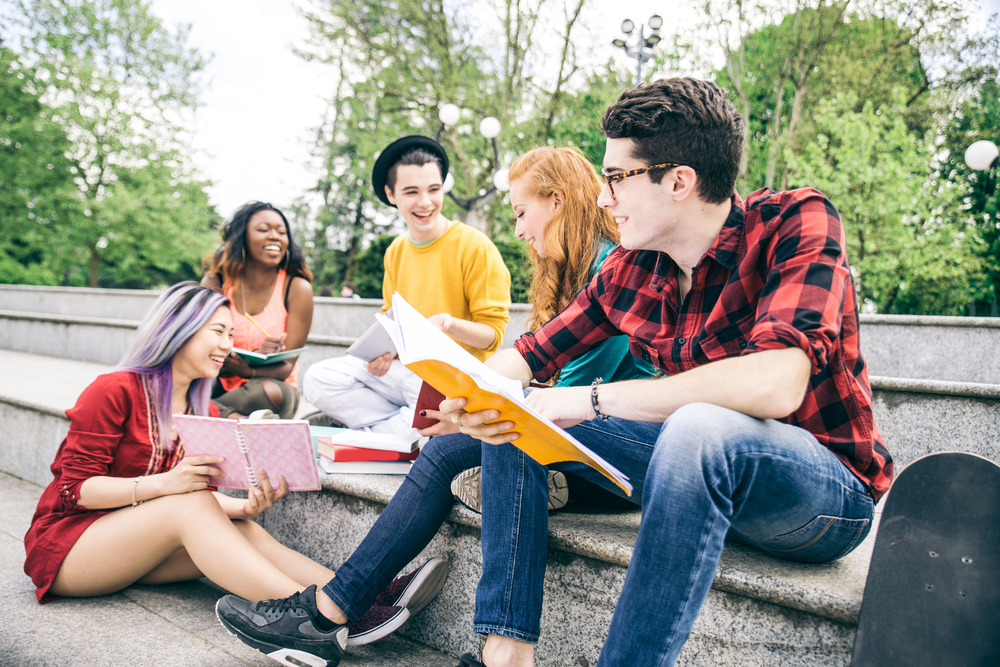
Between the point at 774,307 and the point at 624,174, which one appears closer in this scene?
the point at 774,307

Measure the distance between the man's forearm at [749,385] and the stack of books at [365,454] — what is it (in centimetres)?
146

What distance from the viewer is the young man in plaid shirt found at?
48.3 inches

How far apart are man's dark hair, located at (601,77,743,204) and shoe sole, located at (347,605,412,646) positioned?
1.53 m

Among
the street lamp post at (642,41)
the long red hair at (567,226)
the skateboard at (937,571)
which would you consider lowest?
the skateboard at (937,571)

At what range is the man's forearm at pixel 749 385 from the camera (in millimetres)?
1282

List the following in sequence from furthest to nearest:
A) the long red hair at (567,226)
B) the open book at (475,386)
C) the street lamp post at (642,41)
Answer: the street lamp post at (642,41) < the long red hair at (567,226) < the open book at (475,386)

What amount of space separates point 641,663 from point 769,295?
0.84m

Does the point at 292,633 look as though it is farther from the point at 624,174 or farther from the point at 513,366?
the point at 624,174

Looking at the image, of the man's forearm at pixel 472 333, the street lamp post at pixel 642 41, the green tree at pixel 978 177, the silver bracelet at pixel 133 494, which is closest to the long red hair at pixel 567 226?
the man's forearm at pixel 472 333

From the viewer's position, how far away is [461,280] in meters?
3.28

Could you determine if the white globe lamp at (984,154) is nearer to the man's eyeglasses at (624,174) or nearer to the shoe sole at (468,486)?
the man's eyeglasses at (624,174)

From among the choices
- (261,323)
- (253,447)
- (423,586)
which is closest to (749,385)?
(423,586)

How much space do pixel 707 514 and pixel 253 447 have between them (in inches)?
62.5

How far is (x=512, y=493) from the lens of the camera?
170 cm
